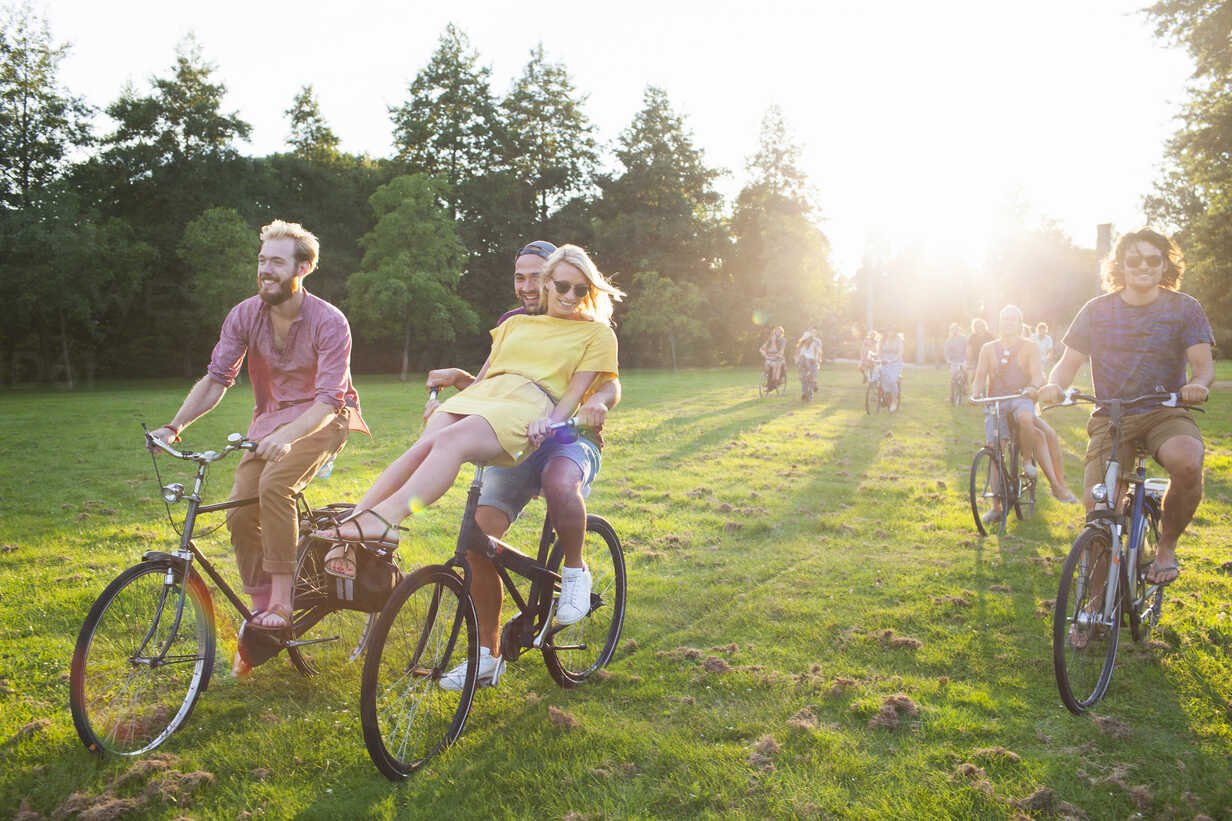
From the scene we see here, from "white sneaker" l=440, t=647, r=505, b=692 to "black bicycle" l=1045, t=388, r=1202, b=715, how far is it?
2.50m

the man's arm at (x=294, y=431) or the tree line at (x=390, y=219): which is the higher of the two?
the tree line at (x=390, y=219)

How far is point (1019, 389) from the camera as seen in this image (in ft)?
27.3

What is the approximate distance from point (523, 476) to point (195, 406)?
1.52 m

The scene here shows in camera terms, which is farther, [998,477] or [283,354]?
[998,477]

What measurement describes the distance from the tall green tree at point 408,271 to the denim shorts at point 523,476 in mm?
34301

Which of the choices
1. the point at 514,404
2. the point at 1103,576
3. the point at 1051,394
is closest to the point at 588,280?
the point at 514,404

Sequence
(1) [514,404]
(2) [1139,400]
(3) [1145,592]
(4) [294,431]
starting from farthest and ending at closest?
(3) [1145,592] < (2) [1139,400] < (4) [294,431] < (1) [514,404]

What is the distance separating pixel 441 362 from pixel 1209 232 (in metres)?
35.1

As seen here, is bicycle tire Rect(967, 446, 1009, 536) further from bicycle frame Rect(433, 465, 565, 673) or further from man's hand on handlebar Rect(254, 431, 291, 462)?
man's hand on handlebar Rect(254, 431, 291, 462)

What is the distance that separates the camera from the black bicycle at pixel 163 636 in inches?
131

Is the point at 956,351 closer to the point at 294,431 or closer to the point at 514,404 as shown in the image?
the point at 514,404

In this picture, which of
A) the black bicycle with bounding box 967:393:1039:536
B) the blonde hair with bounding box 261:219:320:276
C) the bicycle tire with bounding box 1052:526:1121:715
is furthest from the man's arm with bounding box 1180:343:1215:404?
the blonde hair with bounding box 261:219:320:276

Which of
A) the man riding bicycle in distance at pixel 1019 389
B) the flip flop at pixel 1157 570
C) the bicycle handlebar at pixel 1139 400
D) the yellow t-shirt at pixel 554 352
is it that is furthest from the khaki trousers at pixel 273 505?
the man riding bicycle in distance at pixel 1019 389

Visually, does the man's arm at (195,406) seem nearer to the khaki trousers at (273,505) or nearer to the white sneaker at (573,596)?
the khaki trousers at (273,505)
